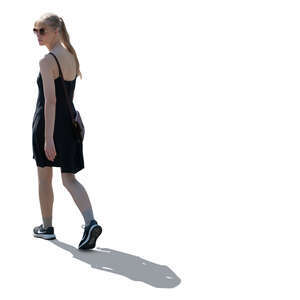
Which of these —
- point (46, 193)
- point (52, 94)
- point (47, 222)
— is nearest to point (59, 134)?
point (52, 94)

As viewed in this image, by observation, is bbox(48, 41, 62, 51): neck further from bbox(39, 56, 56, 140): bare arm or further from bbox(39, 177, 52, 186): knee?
bbox(39, 177, 52, 186): knee

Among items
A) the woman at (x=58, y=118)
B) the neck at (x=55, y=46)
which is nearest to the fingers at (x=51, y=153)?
the woman at (x=58, y=118)

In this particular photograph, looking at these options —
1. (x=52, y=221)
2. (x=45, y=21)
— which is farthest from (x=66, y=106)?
(x=52, y=221)

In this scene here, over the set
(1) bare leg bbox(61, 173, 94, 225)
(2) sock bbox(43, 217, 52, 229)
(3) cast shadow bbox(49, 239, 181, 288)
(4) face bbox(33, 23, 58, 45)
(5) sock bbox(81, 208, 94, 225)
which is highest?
(4) face bbox(33, 23, 58, 45)

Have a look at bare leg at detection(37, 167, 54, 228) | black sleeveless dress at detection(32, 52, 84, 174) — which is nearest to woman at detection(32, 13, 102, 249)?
black sleeveless dress at detection(32, 52, 84, 174)

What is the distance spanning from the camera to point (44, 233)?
23.9 ft

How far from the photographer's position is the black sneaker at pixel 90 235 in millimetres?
6801

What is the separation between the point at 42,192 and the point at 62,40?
1.55 metres

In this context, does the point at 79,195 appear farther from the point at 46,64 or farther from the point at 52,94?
the point at 46,64

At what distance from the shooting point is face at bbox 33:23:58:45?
6.67 meters

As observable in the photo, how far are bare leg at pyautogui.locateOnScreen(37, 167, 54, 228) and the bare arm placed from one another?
0.61 metres

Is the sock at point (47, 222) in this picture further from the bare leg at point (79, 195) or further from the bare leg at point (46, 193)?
the bare leg at point (79, 195)

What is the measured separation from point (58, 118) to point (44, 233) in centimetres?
130

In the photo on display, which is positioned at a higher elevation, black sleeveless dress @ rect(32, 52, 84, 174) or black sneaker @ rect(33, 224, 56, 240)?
black sleeveless dress @ rect(32, 52, 84, 174)
